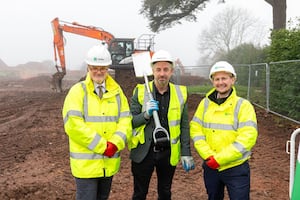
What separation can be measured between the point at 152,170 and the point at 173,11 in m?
15.5

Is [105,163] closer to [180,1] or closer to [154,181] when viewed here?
[154,181]

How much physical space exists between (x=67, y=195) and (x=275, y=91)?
726cm

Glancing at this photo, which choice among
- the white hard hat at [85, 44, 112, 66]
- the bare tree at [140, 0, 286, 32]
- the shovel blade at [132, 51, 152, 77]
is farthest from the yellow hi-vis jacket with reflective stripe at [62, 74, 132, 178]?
the bare tree at [140, 0, 286, 32]

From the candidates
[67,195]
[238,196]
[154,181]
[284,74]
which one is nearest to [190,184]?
[154,181]

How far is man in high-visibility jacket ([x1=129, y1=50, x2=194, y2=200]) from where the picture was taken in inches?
137

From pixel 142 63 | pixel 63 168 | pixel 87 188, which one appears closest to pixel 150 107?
pixel 87 188

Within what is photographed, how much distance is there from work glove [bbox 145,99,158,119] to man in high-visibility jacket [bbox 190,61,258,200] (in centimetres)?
46

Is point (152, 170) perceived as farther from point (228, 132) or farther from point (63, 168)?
point (63, 168)

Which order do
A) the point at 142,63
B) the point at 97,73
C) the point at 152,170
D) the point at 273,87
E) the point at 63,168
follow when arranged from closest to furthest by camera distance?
1. the point at 97,73
2. the point at 152,170
3. the point at 142,63
4. the point at 63,168
5. the point at 273,87

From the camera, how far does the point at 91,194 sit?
3.28 m

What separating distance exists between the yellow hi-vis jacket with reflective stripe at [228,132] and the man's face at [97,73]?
39.9 inches

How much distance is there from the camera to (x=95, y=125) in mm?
3211

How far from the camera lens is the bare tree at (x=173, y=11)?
52.7 feet

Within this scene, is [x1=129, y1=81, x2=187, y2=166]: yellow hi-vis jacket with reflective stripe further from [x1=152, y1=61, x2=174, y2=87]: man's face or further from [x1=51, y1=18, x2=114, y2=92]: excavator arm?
[x1=51, y1=18, x2=114, y2=92]: excavator arm
